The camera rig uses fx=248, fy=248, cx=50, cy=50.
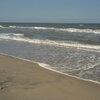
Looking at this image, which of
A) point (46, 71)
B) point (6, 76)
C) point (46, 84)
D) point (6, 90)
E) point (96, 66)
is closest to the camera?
point (6, 90)

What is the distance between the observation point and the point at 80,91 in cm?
571

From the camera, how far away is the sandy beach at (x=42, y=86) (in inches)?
208

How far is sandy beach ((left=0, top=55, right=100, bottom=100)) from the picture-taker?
17.3 feet

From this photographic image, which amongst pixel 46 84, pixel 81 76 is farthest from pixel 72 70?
pixel 46 84

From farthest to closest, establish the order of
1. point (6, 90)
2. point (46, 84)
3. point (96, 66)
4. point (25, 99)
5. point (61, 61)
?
point (61, 61) → point (96, 66) → point (46, 84) → point (6, 90) → point (25, 99)

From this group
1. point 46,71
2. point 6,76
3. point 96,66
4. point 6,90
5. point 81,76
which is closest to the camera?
point 6,90

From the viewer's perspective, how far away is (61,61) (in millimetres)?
9828

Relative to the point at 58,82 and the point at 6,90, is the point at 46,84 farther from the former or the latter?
the point at 6,90

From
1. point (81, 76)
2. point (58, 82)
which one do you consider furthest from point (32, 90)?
point (81, 76)

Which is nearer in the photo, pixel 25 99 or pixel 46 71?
pixel 25 99

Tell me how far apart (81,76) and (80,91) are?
163cm

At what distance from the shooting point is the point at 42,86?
6.05 m

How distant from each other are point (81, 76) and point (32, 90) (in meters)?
2.14

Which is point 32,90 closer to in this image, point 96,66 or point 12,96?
point 12,96
